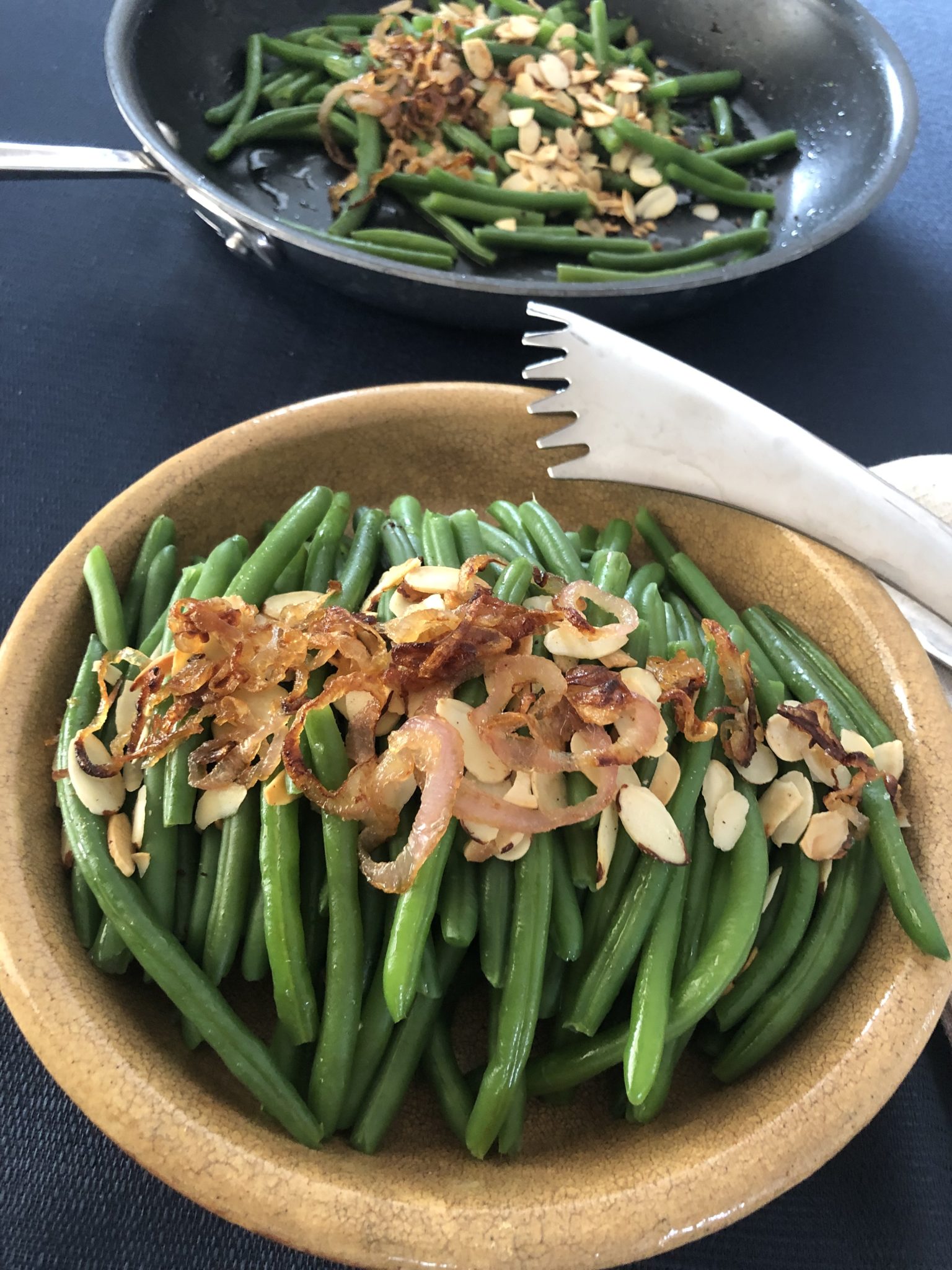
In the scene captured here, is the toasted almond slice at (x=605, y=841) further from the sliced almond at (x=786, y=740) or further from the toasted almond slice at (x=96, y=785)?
the toasted almond slice at (x=96, y=785)

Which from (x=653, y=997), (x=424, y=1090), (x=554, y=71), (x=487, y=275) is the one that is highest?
(x=554, y=71)

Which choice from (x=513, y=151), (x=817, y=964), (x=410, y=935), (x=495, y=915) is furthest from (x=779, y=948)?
(x=513, y=151)

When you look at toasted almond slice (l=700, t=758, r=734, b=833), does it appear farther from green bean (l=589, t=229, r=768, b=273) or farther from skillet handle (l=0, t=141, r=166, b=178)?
skillet handle (l=0, t=141, r=166, b=178)

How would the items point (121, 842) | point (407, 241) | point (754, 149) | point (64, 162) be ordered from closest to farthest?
point (121, 842) < point (64, 162) < point (407, 241) < point (754, 149)

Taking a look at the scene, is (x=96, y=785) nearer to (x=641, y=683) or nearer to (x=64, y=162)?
(x=641, y=683)

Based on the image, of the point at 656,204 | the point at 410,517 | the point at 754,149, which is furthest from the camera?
the point at 754,149

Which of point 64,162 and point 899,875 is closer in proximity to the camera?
point 899,875

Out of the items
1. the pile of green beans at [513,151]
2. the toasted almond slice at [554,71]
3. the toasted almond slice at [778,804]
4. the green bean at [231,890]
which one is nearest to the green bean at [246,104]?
the pile of green beans at [513,151]

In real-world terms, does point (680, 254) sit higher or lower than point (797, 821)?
higher

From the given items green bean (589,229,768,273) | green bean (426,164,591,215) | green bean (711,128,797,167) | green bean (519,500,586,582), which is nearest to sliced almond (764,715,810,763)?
green bean (519,500,586,582)
